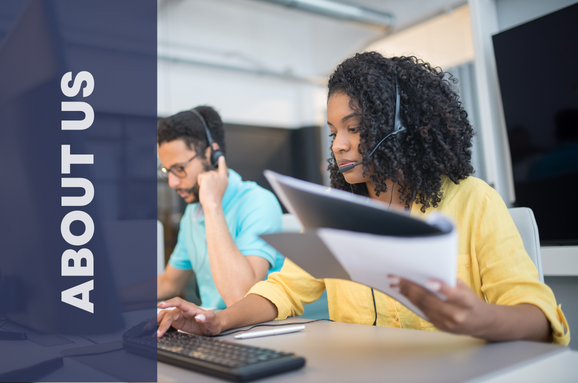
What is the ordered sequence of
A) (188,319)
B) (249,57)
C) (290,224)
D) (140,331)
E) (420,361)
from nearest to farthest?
(420,361), (140,331), (188,319), (290,224), (249,57)

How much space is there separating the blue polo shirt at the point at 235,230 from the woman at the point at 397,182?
1.76 ft

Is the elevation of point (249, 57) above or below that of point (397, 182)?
above

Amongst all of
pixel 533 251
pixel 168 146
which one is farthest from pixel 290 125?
pixel 533 251

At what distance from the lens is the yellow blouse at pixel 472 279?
2.43 ft

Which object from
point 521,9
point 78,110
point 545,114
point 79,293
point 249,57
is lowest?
point 79,293

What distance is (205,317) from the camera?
81 cm

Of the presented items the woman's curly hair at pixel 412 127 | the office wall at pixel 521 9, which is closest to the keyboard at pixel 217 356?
the woman's curly hair at pixel 412 127

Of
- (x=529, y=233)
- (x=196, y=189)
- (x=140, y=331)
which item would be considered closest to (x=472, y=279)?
(x=529, y=233)

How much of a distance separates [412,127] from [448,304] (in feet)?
1.93

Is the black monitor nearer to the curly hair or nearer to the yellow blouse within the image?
the yellow blouse

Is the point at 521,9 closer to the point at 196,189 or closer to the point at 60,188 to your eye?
the point at 196,189

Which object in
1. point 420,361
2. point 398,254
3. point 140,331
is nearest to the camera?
point 398,254

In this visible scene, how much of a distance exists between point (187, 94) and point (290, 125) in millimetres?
1469

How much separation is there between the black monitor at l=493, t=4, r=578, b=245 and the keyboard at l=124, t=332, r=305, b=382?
151 centimetres
